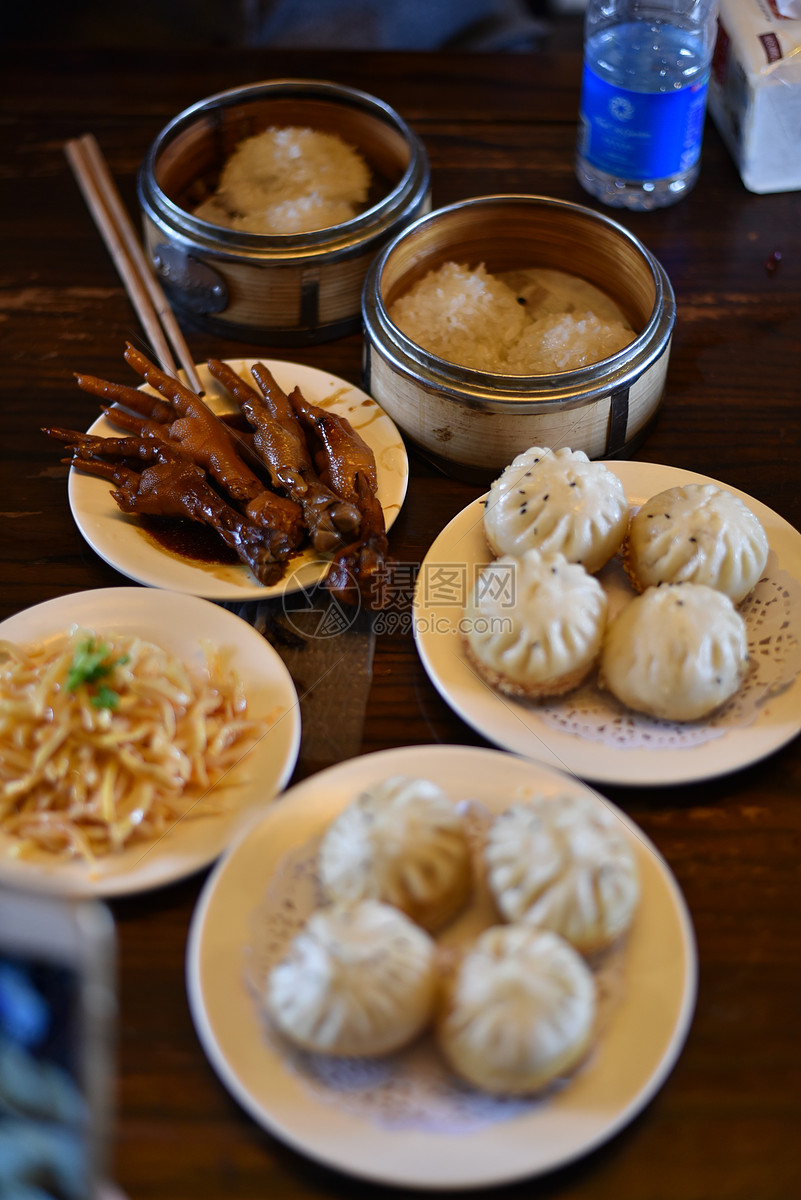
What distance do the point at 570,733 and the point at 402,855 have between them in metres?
0.40

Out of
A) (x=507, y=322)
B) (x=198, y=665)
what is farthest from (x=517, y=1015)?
(x=507, y=322)

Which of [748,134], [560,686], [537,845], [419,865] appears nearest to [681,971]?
[537,845]

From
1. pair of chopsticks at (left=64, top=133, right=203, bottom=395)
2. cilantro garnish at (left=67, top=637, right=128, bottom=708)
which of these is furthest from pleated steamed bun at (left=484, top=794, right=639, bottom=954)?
pair of chopsticks at (left=64, top=133, right=203, bottom=395)

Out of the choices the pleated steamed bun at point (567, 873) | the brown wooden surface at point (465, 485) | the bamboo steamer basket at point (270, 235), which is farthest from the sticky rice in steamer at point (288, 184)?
the pleated steamed bun at point (567, 873)

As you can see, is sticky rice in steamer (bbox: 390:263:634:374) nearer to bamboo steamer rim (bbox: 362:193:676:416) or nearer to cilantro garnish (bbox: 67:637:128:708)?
bamboo steamer rim (bbox: 362:193:676:416)

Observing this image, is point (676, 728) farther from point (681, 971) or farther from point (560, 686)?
point (681, 971)

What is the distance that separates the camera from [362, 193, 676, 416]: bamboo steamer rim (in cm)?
195

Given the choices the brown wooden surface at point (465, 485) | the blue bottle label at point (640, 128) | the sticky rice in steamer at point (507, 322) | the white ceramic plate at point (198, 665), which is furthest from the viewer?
the blue bottle label at point (640, 128)

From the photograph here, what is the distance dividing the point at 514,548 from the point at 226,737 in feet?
1.99

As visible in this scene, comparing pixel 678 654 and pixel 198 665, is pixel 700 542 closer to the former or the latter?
pixel 678 654

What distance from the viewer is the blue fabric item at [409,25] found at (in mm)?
3926

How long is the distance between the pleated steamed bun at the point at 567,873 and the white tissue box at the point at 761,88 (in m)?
2.13

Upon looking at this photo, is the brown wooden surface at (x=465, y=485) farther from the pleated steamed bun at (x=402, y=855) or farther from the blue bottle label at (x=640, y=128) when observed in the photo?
the pleated steamed bun at (x=402, y=855)

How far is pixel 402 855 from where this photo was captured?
4.54 ft
